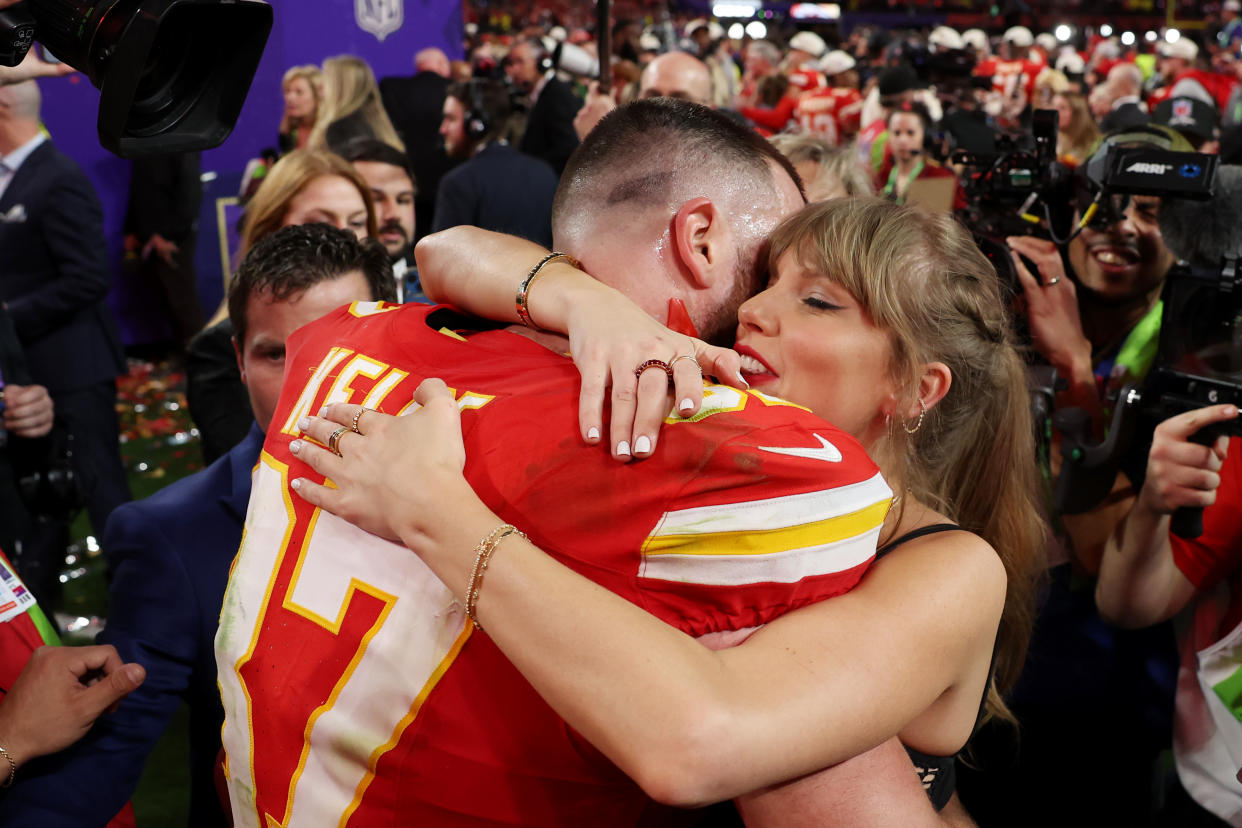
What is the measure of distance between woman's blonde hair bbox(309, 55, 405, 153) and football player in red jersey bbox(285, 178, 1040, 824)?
3.97m

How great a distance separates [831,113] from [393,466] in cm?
748

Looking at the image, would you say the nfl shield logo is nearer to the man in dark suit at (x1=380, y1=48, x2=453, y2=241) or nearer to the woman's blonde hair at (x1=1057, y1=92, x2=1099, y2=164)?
the man in dark suit at (x1=380, y1=48, x2=453, y2=241)

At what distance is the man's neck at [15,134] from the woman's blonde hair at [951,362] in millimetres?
3493

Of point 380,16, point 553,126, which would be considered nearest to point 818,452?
point 553,126

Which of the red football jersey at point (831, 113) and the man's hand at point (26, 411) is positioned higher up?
the man's hand at point (26, 411)

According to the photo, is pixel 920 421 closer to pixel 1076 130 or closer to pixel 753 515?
pixel 753 515

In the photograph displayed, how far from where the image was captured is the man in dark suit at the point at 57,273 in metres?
3.91

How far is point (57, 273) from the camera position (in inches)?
158

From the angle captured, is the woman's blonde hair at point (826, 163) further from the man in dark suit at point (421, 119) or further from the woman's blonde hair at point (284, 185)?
the man in dark suit at point (421, 119)

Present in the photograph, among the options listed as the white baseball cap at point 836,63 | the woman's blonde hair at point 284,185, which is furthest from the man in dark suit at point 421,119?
the white baseball cap at point 836,63

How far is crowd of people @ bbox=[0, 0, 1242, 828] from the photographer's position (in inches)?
37.6

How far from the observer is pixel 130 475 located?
5.25 meters

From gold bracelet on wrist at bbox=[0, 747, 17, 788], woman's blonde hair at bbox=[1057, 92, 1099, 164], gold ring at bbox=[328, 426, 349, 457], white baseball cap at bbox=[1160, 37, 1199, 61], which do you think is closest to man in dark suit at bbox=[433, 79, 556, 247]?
woman's blonde hair at bbox=[1057, 92, 1099, 164]

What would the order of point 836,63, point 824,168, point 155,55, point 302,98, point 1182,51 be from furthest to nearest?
1. point 1182,51
2. point 836,63
3. point 302,98
4. point 824,168
5. point 155,55
